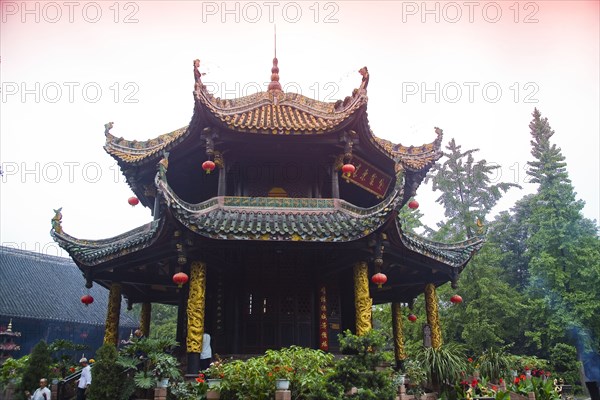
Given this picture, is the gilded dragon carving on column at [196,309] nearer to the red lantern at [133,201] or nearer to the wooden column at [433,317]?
the red lantern at [133,201]

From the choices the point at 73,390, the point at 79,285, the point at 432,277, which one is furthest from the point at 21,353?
the point at 432,277

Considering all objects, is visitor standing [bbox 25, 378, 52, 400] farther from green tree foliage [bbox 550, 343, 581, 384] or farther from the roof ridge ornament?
green tree foliage [bbox 550, 343, 581, 384]

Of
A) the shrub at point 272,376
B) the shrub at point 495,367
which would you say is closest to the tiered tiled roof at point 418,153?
the shrub at point 495,367

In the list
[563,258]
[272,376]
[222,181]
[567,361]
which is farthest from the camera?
[563,258]

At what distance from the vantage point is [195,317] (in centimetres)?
1183

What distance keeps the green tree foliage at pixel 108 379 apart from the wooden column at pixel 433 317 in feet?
28.2

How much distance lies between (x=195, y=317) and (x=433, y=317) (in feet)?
24.3

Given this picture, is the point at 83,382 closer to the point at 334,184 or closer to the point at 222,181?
the point at 222,181

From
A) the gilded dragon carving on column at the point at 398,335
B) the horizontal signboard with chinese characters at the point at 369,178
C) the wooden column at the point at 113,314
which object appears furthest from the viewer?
the gilded dragon carving on column at the point at 398,335

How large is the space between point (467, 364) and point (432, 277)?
3068 mm

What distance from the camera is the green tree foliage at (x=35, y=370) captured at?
13.6 metres

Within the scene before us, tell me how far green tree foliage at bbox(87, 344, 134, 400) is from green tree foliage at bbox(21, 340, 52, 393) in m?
4.28

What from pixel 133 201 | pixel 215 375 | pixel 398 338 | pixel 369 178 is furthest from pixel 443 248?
pixel 133 201

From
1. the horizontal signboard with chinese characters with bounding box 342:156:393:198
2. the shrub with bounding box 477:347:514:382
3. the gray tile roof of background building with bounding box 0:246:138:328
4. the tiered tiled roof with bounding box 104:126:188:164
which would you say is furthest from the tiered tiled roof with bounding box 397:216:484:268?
the gray tile roof of background building with bounding box 0:246:138:328
